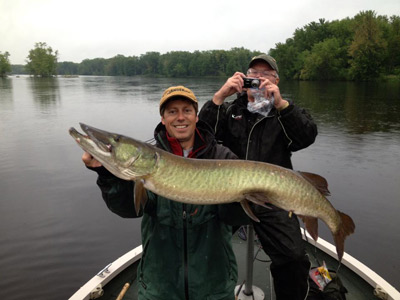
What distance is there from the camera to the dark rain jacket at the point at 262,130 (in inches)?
108

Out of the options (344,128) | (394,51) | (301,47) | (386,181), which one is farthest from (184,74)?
(386,181)

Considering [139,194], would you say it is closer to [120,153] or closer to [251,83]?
[120,153]

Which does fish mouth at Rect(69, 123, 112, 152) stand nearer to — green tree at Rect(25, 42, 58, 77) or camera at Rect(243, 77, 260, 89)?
camera at Rect(243, 77, 260, 89)

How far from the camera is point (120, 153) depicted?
185cm

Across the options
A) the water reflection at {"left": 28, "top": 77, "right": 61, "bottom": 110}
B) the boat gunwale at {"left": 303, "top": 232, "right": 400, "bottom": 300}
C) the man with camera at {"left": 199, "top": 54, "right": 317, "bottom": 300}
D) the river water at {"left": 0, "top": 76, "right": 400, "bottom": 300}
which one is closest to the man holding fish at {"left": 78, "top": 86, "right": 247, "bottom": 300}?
the man with camera at {"left": 199, "top": 54, "right": 317, "bottom": 300}

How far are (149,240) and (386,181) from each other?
8040mm

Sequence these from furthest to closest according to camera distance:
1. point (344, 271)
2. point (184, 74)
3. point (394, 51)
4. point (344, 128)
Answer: point (184, 74)
point (394, 51)
point (344, 128)
point (344, 271)

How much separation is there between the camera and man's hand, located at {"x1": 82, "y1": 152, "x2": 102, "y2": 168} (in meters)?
1.54

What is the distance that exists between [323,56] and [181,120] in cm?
5595

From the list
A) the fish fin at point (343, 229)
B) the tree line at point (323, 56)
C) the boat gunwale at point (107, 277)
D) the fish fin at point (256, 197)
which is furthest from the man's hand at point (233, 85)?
the tree line at point (323, 56)

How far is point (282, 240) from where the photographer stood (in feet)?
8.34

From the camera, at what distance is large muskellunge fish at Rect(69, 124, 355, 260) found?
1831mm

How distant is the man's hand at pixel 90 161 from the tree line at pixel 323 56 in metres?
52.8

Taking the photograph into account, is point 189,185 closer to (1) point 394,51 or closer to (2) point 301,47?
(1) point 394,51
